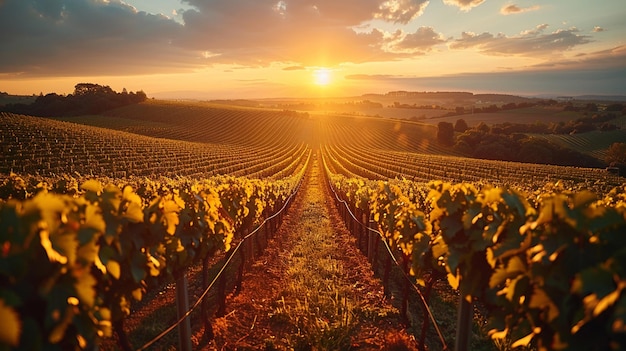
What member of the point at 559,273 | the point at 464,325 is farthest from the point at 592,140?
the point at 559,273

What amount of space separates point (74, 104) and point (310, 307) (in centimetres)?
11274

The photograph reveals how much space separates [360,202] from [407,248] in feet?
23.1

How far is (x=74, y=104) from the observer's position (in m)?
99.1

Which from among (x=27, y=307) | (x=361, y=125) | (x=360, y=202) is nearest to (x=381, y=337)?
(x=27, y=307)

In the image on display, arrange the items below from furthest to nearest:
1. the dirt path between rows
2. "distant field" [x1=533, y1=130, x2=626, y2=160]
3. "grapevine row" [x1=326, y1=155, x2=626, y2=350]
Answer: "distant field" [x1=533, y1=130, x2=626, y2=160]
the dirt path between rows
"grapevine row" [x1=326, y1=155, x2=626, y2=350]

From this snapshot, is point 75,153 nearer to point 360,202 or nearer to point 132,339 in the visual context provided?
point 360,202

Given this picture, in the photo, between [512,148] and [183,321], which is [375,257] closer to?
[183,321]

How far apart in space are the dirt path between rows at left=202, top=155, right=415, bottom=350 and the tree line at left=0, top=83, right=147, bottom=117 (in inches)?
4130

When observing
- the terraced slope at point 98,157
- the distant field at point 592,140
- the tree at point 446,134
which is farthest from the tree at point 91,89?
the distant field at point 592,140

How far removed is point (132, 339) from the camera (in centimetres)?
659

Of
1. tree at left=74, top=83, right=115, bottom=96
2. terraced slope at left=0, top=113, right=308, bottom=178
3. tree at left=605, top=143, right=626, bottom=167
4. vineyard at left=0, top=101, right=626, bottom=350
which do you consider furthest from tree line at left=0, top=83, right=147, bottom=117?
tree at left=605, top=143, right=626, bottom=167

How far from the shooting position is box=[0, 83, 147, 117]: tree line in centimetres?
9681

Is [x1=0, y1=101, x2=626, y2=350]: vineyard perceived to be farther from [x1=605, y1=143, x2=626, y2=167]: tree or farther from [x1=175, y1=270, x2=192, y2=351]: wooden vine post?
[x1=605, y1=143, x2=626, y2=167]: tree

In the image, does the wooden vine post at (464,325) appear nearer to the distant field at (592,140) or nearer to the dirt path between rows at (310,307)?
the dirt path between rows at (310,307)
